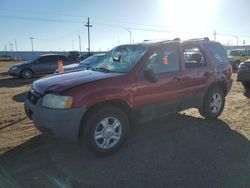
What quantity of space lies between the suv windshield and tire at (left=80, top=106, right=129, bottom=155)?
0.84m

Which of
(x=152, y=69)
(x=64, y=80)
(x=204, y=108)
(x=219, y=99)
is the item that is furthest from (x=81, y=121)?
(x=219, y=99)

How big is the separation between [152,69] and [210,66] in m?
1.85

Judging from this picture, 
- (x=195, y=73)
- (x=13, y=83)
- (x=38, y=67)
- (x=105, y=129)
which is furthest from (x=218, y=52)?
(x=38, y=67)

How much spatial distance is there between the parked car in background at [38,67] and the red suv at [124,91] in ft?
39.8

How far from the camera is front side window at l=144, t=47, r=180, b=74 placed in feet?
16.1

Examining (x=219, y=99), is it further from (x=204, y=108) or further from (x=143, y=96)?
(x=143, y=96)

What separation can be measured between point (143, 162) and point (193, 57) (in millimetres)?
2843

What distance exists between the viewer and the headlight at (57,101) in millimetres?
3889

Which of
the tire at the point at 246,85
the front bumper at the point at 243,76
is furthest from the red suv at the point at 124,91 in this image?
the tire at the point at 246,85

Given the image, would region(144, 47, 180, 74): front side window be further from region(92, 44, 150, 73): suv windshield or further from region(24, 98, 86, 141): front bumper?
region(24, 98, 86, 141): front bumper

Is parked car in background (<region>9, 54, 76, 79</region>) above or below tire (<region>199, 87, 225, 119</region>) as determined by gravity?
above

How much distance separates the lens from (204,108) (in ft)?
20.1

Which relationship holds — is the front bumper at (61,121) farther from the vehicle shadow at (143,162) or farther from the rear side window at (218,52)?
the rear side window at (218,52)

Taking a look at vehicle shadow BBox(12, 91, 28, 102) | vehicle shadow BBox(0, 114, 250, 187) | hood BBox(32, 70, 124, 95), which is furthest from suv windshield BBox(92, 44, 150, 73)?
vehicle shadow BBox(12, 91, 28, 102)
